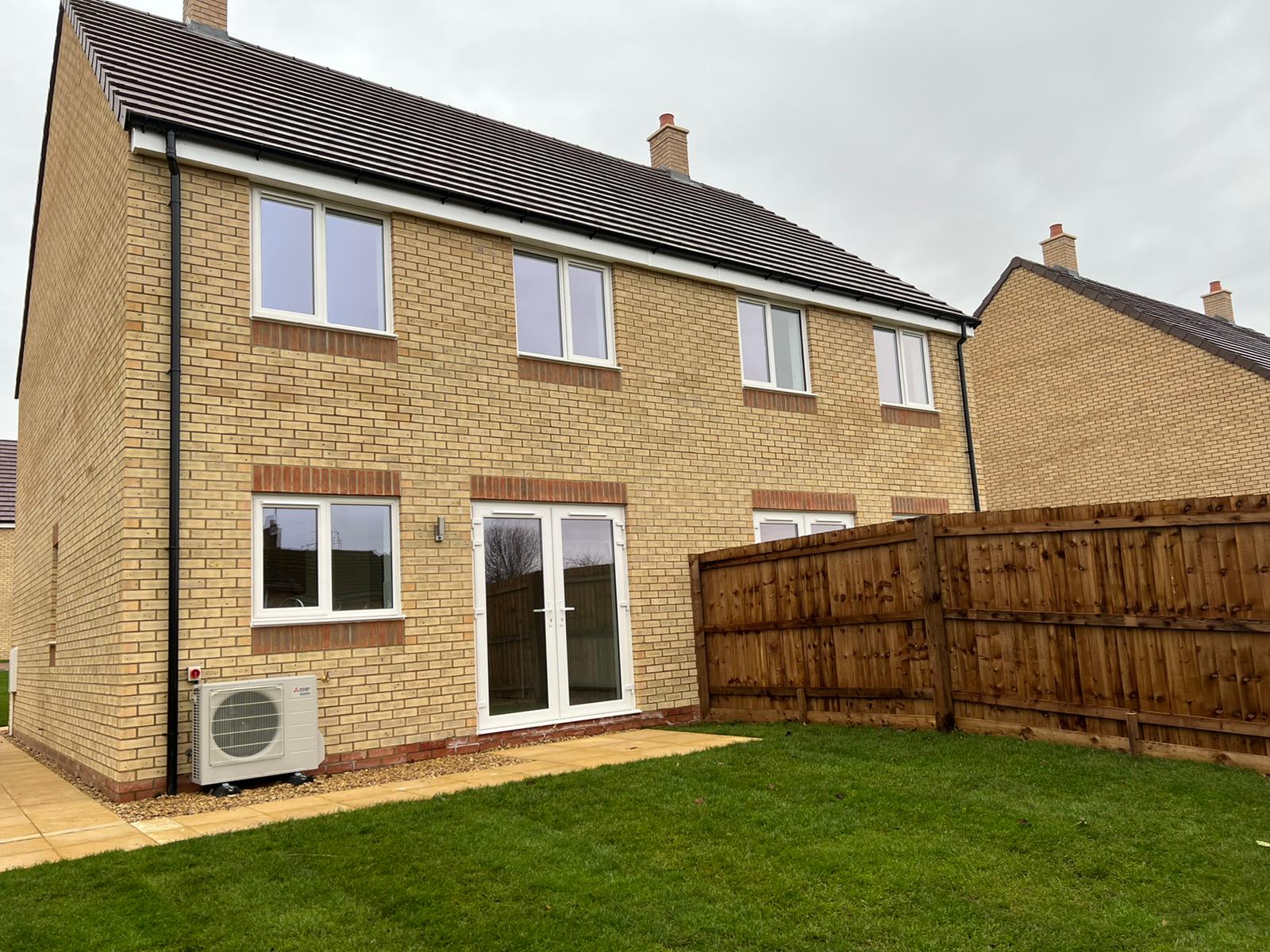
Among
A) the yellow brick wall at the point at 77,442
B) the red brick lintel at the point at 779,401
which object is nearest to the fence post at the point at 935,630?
the red brick lintel at the point at 779,401

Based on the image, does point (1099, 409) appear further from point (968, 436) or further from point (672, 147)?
point (672, 147)

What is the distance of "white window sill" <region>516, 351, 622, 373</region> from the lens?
10.2 m

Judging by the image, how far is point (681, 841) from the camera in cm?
520

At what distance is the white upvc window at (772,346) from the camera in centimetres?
1234

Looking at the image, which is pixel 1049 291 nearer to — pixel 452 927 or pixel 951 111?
pixel 951 111

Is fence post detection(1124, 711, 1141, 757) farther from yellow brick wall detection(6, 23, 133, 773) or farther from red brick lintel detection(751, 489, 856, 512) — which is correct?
yellow brick wall detection(6, 23, 133, 773)

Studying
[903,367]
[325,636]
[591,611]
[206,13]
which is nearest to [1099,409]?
[903,367]

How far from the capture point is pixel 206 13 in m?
13.1

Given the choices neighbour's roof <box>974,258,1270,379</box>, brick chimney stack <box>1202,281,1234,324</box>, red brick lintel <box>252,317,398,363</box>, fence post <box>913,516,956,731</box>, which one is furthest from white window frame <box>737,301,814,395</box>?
brick chimney stack <box>1202,281,1234,324</box>

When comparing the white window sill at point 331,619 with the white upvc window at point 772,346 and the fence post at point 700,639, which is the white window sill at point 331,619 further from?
the white upvc window at point 772,346

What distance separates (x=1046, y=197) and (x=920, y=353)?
21.3 metres

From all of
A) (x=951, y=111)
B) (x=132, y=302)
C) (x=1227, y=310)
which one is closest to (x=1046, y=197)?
(x=1227, y=310)

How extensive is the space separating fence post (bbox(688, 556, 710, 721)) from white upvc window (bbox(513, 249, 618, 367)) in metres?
2.59

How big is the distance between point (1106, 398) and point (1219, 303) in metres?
14.2
